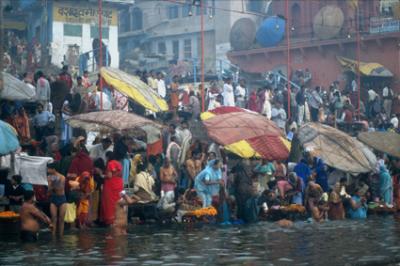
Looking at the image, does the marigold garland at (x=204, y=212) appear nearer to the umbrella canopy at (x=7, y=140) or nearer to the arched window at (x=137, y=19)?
the umbrella canopy at (x=7, y=140)

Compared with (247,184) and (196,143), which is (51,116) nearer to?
(196,143)

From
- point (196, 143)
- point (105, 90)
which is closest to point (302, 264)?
point (196, 143)

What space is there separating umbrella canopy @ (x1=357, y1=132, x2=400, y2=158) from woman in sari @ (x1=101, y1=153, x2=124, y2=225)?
8.20 metres

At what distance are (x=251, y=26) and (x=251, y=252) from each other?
31482 mm

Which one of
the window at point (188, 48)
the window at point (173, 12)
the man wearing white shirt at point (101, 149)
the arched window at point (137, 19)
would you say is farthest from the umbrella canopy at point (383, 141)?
the arched window at point (137, 19)

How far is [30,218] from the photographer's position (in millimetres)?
13820

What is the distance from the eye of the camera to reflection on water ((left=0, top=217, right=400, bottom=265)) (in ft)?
38.4

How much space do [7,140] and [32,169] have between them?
55.1 inches

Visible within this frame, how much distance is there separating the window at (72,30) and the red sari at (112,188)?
76.3ft

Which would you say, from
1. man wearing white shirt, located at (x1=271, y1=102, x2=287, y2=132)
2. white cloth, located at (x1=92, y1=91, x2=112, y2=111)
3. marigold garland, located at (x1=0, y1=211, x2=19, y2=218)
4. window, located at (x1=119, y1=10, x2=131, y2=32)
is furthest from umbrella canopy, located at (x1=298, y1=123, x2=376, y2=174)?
window, located at (x1=119, y1=10, x2=131, y2=32)

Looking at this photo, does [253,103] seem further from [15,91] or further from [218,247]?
[218,247]

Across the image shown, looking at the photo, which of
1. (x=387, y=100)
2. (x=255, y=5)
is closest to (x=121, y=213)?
(x=387, y=100)

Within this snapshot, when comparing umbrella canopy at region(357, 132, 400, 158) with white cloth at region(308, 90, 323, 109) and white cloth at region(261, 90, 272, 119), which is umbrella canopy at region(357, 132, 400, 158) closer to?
white cloth at region(261, 90, 272, 119)

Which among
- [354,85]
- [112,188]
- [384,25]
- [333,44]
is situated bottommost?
[112,188]
